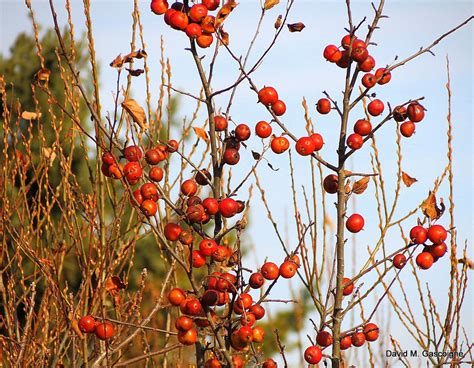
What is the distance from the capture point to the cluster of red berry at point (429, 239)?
2.17m

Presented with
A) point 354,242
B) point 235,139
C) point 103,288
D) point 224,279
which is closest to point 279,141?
point 235,139

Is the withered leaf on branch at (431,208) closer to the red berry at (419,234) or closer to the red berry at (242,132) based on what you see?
the red berry at (419,234)

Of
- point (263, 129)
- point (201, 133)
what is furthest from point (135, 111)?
point (263, 129)

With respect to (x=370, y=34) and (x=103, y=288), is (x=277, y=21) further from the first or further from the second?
(x=103, y=288)

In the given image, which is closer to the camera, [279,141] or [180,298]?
[180,298]

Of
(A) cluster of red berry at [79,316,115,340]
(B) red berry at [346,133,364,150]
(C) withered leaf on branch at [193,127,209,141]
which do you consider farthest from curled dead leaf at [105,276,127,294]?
(B) red berry at [346,133,364,150]

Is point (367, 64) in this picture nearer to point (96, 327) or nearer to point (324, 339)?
point (324, 339)

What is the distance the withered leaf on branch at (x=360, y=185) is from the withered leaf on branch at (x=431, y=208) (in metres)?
0.20

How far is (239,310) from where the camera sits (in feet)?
6.73

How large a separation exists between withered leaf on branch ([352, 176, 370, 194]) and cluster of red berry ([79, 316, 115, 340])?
92 centimetres

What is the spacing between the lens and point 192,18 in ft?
7.16

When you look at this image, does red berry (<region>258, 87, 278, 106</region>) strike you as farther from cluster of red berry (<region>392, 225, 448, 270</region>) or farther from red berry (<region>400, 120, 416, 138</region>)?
cluster of red berry (<region>392, 225, 448, 270</region>)

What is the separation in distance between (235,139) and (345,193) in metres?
0.39

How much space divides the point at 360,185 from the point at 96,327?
978 millimetres
